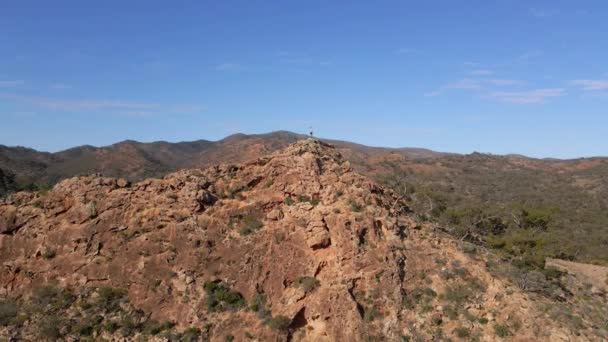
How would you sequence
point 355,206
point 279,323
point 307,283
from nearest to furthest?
point 279,323 < point 307,283 < point 355,206

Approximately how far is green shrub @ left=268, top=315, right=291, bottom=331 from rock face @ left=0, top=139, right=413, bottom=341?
0.08m

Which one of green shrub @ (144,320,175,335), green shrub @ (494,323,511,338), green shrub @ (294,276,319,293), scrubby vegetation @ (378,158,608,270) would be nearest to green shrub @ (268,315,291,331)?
green shrub @ (294,276,319,293)

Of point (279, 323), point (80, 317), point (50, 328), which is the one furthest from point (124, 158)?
point (279, 323)

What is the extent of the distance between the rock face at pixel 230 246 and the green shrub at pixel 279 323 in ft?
0.27

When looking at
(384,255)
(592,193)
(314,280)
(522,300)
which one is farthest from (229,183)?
(592,193)

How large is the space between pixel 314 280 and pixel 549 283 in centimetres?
1075

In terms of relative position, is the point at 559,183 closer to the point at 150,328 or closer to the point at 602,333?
the point at 602,333

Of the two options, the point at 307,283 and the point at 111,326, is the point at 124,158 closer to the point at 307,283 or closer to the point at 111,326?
the point at 111,326

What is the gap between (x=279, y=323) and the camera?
17.7 m

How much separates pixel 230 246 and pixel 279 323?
14.3ft

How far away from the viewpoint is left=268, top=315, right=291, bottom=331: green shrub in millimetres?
17625

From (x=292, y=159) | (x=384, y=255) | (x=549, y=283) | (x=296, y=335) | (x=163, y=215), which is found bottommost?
(x=296, y=335)

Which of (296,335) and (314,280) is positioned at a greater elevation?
(314,280)

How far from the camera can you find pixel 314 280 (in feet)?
62.6
